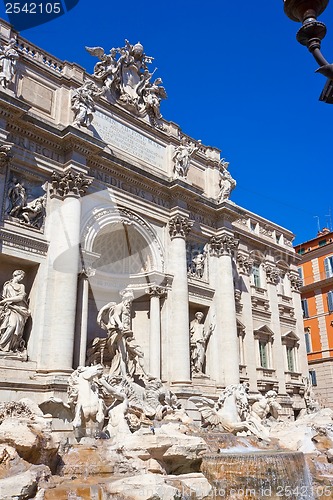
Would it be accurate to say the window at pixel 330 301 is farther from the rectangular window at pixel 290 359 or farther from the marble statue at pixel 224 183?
the marble statue at pixel 224 183

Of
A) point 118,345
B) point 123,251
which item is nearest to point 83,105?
point 123,251

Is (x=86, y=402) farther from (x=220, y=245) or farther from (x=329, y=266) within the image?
(x=329, y=266)

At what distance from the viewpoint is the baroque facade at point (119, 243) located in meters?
14.4

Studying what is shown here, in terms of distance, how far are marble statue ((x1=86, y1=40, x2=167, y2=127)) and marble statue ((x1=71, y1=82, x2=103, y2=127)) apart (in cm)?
160

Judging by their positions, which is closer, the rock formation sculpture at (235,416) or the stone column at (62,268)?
the stone column at (62,268)

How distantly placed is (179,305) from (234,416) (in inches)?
187

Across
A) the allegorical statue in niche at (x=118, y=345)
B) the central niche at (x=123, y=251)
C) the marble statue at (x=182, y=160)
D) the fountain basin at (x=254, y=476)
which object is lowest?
the fountain basin at (x=254, y=476)

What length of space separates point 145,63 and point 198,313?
1115 centimetres

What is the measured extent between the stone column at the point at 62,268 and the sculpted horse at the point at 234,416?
512 cm

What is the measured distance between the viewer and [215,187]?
22.8m

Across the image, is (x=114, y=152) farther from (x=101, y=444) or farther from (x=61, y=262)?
(x=101, y=444)

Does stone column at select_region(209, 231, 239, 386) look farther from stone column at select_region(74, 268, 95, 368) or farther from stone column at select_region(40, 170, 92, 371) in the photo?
stone column at select_region(40, 170, 92, 371)

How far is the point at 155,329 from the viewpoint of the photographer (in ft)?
58.5

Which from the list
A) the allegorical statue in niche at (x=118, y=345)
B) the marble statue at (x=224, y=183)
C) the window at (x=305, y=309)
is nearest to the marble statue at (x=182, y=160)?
the marble statue at (x=224, y=183)
